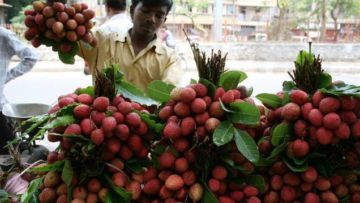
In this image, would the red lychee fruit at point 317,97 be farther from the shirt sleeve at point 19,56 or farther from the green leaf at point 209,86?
the shirt sleeve at point 19,56

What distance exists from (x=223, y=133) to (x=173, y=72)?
95cm

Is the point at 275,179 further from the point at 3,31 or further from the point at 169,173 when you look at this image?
the point at 3,31

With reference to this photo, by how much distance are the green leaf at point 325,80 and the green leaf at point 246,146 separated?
28 centimetres

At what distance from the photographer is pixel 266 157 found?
1158 mm

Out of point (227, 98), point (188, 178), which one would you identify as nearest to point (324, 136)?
point (227, 98)

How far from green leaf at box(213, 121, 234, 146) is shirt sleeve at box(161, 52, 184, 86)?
0.82m

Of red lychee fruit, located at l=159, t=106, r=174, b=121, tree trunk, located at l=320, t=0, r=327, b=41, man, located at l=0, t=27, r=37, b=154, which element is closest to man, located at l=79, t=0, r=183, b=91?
red lychee fruit, located at l=159, t=106, r=174, b=121

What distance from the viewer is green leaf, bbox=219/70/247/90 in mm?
1169

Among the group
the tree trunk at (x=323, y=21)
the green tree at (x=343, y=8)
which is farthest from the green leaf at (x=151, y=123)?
the green tree at (x=343, y=8)

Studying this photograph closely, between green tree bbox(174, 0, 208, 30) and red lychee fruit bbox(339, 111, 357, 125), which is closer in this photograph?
red lychee fruit bbox(339, 111, 357, 125)

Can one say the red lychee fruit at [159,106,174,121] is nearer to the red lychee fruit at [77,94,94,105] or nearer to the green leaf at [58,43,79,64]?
the red lychee fruit at [77,94,94,105]

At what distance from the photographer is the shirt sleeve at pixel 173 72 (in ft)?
6.21

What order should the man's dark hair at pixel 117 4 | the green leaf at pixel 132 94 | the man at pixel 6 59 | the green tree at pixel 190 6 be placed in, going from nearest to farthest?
the green leaf at pixel 132 94 → the man at pixel 6 59 → the man's dark hair at pixel 117 4 → the green tree at pixel 190 6

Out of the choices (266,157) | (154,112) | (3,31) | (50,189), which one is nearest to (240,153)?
(266,157)
